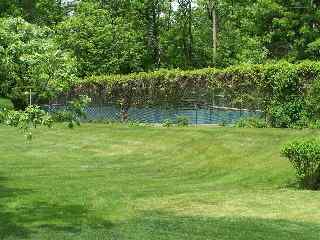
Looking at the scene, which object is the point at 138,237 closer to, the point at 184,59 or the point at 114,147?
the point at 114,147

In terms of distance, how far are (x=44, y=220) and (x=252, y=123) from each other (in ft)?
54.5

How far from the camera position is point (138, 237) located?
11352 mm

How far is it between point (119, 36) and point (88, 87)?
13917mm

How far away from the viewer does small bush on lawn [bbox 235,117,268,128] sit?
27.8 m

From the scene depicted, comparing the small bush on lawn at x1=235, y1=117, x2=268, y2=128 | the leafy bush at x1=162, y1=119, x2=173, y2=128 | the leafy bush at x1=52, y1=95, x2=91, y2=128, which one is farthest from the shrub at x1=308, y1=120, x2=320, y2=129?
the leafy bush at x1=52, y1=95, x2=91, y2=128

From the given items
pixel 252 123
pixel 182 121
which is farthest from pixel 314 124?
pixel 182 121

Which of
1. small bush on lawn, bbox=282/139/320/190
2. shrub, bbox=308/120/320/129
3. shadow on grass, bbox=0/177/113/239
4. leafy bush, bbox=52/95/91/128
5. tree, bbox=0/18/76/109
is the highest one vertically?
tree, bbox=0/18/76/109

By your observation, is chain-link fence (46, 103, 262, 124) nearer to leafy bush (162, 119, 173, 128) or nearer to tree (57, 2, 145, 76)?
leafy bush (162, 119, 173, 128)

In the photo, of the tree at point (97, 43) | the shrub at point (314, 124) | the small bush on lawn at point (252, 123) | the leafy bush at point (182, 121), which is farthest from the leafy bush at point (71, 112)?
the tree at point (97, 43)

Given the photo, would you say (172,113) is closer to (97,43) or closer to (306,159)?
(306,159)

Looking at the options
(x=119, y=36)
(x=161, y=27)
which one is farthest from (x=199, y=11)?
(x=119, y=36)

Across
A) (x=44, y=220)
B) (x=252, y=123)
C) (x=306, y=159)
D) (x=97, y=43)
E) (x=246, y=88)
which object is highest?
(x=97, y=43)

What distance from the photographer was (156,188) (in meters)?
16.9

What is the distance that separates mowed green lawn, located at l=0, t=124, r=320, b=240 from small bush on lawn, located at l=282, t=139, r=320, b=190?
693 millimetres
